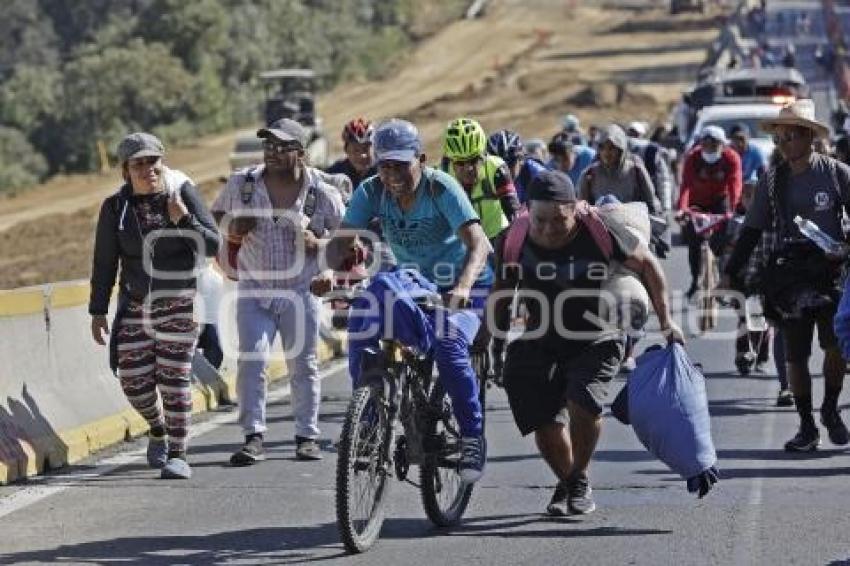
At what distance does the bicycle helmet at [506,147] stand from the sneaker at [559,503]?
6.30 metres

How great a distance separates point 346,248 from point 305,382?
187cm

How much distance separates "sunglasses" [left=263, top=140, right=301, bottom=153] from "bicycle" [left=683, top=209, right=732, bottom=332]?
6.79 metres

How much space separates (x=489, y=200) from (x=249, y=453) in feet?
8.89

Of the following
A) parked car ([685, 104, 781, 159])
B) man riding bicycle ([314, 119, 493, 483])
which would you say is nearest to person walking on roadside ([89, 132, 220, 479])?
man riding bicycle ([314, 119, 493, 483])

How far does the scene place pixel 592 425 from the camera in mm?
9914

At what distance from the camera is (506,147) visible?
53.5ft

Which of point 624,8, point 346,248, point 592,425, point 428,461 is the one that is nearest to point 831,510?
point 592,425

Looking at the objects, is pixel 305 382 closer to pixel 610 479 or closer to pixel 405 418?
pixel 610 479

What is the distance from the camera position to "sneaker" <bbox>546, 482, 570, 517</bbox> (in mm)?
10188

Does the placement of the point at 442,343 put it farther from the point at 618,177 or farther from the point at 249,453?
the point at 618,177

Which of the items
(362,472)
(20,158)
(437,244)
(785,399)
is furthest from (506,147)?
(20,158)

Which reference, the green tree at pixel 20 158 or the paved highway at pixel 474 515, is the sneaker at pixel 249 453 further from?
the green tree at pixel 20 158

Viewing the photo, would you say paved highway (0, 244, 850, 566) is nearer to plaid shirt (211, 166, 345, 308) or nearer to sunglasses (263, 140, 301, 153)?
plaid shirt (211, 166, 345, 308)

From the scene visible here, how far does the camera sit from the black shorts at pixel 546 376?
32.7ft
